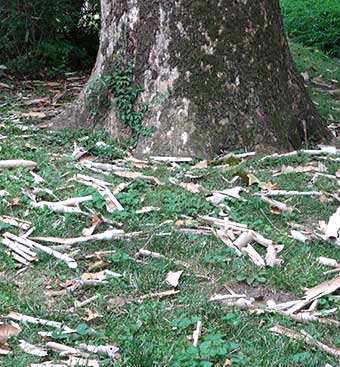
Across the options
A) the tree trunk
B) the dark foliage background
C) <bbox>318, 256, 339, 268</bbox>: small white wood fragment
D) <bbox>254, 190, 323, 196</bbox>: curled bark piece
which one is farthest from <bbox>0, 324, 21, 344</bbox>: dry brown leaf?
the dark foliage background

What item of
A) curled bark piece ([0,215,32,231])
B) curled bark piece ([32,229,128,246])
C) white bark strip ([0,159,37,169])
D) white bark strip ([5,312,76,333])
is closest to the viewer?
white bark strip ([5,312,76,333])

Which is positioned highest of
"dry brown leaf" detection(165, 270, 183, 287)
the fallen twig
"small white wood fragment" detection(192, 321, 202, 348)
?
"small white wood fragment" detection(192, 321, 202, 348)

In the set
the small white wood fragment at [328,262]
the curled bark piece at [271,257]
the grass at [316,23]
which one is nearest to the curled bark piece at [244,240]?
the curled bark piece at [271,257]

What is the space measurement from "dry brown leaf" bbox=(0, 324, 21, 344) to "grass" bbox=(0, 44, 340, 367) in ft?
0.10

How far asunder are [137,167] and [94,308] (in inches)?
83.3

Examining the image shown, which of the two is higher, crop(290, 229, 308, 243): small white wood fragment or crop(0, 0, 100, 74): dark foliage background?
crop(0, 0, 100, 74): dark foliage background

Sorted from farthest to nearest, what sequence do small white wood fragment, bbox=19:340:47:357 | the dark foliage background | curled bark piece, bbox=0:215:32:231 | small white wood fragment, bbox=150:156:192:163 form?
the dark foliage background → small white wood fragment, bbox=150:156:192:163 → curled bark piece, bbox=0:215:32:231 → small white wood fragment, bbox=19:340:47:357

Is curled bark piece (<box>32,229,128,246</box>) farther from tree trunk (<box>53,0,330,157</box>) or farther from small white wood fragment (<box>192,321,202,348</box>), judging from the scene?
tree trunk (<box>53,0,330,157</box>)

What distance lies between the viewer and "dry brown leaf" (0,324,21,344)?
322 centimetres

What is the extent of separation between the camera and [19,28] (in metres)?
9.30

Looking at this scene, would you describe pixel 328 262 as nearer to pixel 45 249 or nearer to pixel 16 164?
pixel 45 249

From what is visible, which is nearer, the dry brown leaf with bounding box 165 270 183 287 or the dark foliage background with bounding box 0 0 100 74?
the dry brown leaf with bounding box 165 270 183 287

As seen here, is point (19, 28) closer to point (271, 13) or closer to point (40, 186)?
point (271, 13)

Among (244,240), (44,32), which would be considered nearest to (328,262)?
(244,240)
